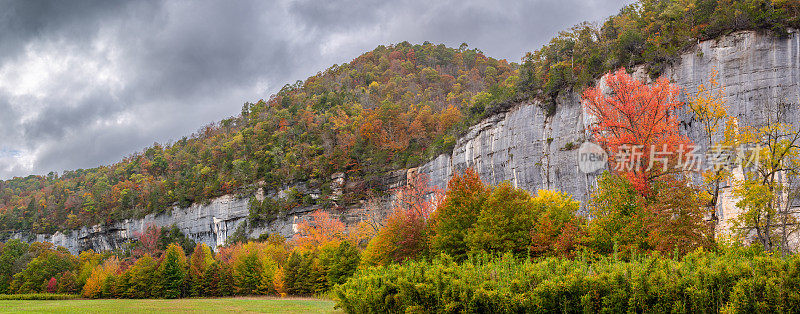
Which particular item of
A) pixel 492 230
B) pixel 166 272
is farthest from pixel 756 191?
pixel 166 272

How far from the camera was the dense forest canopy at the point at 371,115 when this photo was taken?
41.9m

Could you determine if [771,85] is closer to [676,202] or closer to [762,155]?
[762,155]

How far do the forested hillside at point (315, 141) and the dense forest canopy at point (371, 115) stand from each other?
0.26 m

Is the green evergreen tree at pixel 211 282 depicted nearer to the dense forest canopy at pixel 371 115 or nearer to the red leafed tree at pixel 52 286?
the red leafed tree at pixel 52 286

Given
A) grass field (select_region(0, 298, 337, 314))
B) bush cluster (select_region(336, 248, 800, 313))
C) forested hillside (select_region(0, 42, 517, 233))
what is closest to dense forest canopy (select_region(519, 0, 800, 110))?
forested hillside (select_region(0, 42, 517, 233))

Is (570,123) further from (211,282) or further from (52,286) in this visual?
(52,286)

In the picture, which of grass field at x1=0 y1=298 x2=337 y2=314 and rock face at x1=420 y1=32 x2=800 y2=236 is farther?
rock face at x1=420 y1=32 x2=800 y2=236

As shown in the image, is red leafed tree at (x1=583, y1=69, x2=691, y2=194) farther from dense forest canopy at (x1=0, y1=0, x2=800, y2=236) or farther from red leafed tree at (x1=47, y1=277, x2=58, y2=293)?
red leafed tree at (x1=47, y1=277, x2=58, y2=293)

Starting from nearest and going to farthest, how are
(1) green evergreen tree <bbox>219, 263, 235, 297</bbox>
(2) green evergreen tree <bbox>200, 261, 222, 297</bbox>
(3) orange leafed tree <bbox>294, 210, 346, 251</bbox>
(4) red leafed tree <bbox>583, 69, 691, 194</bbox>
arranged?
1. (4) red leafed tree <bbox>583, 69, 691, 194</bbox>
2. (1) green evergreen tree <bbox>219, 263, 235, 297</bbox>
3. (2) green evergreen tree <bbox>200, 261, 222, 297</bbox>
4. (3) orange leafed tree <bbox>294, 210, 346, 251</bbox>

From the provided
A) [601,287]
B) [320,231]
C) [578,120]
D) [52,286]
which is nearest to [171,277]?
[320,231]

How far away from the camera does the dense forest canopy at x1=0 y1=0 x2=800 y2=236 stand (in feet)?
137

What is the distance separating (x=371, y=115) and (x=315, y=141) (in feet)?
39.1

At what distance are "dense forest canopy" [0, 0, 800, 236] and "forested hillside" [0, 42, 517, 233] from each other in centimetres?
26

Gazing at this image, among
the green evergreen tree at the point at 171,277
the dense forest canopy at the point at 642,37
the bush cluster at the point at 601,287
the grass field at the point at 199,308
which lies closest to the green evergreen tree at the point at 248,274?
the green evergreen tree at the point at 171,277
